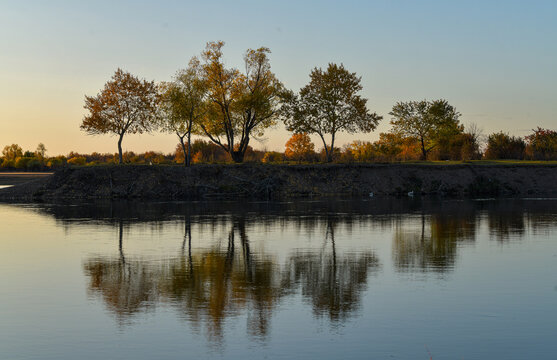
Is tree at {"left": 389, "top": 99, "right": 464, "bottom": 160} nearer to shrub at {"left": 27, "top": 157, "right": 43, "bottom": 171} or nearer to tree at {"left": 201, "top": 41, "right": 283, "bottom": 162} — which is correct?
tree at {"left": 201, "top": 41, "right": 283, "bottom": 162}

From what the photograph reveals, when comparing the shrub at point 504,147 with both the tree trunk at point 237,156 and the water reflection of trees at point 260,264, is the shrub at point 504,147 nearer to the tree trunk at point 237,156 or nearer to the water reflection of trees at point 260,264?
the tree trunk at point 237,156

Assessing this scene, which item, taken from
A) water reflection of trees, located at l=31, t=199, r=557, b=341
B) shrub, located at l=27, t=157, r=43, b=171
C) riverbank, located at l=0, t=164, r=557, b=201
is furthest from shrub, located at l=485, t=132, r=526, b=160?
shrub, located at l=27, t=157, r=43, b=171

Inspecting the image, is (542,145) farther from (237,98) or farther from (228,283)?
(228,283)

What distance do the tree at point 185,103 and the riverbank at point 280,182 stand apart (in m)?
11.1

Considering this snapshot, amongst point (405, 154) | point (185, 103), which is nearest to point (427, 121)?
point (405, 154)

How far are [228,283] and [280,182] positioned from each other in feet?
147

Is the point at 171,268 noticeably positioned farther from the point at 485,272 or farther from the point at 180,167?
the point at 180,167

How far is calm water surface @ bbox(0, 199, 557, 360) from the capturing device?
1061 cm

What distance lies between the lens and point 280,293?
47.7ft

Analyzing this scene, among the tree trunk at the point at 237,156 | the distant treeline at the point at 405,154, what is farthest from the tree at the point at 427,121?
the tree trunk at the point at 237,156

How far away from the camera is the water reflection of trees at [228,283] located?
42.0 feet

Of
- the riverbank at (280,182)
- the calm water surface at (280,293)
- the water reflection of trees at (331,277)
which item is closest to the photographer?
the calm water surface at (280,293)

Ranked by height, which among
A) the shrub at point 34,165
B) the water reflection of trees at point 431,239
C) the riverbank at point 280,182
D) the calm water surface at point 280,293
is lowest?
the calm water surface at point 280,293

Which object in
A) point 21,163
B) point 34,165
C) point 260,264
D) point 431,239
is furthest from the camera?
point 21,163
